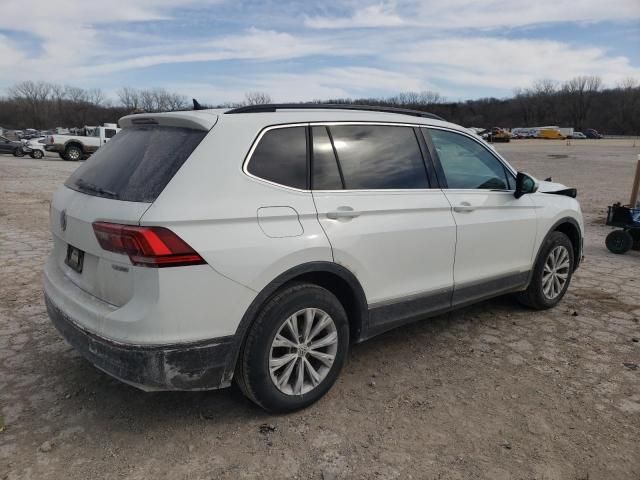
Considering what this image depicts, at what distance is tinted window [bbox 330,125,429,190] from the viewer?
3281mm

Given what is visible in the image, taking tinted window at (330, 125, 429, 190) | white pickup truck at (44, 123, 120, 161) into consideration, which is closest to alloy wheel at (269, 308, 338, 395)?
tinted window at (330, 125, 429, 190)

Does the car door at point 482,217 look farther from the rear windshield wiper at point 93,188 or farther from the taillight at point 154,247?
the rear windshield wiper at point 93,188

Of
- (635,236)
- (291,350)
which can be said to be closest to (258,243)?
(291,350)

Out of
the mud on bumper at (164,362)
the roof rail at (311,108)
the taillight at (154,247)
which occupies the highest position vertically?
the roof rail at (311,108)

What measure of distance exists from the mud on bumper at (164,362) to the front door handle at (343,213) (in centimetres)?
91

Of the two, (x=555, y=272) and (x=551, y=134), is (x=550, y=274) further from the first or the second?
(x=551, y=134)

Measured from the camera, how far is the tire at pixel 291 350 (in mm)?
2820

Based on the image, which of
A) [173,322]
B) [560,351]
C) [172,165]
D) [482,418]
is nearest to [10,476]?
[173,322]

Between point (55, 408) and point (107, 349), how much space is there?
2.74 ft

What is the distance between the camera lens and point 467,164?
162 inches

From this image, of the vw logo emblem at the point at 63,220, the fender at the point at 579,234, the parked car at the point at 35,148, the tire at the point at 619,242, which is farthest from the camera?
the parked car at the point at 35,148

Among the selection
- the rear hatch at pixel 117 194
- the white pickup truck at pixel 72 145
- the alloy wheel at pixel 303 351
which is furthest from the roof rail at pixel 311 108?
the white pickup truck at pixel 72 145

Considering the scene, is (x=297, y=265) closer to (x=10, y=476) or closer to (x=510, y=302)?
(x=10, y=476)

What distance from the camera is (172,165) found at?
2689 mm
